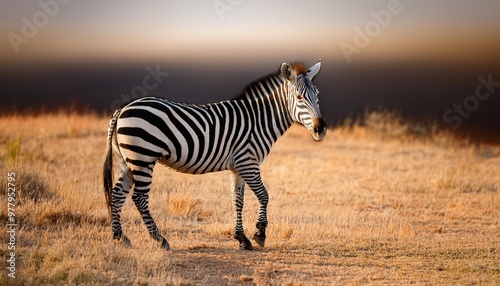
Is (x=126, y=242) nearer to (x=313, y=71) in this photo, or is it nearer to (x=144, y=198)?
(x=144, y=198)

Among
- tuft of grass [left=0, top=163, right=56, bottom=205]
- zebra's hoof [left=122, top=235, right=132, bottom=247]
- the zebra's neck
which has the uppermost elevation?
the zebra's neck

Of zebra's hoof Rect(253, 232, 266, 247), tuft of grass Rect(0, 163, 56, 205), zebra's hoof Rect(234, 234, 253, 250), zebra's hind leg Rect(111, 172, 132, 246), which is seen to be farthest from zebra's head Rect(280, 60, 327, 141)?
tuft of grass Rect(0, 163, 56, 205)

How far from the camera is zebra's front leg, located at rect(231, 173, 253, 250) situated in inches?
354

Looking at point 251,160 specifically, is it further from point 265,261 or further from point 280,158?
point 280,158

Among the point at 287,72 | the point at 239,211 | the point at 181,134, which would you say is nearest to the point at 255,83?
the point at 287,72

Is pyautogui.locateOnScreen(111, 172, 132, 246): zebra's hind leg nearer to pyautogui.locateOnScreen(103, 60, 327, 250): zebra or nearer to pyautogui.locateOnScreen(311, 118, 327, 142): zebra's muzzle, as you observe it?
pyautogui.locateOnScreen(103, 60, 327, 250): zebra

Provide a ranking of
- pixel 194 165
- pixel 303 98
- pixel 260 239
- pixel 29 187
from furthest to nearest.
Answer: pixel 29 187
pixel 260 239
pixel 303 98
pixel 194 165

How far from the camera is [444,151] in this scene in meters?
20.6

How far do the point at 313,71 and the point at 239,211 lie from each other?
233 cm

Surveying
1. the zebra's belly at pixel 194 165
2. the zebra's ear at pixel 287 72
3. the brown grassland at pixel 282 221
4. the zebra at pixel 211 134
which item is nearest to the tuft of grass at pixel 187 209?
the brown grassland at pixel 282 221

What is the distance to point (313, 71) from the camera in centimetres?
937

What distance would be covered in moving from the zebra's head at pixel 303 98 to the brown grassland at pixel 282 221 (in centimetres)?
181

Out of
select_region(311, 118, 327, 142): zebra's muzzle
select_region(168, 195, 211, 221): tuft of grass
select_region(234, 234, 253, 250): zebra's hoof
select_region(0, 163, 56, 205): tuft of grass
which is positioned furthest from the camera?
select_region(168, 195, 211, 221): tuft of grass

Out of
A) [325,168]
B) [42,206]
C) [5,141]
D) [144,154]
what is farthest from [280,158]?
[144,154]
